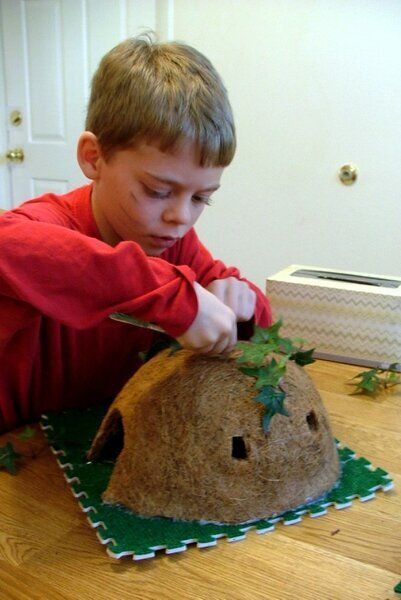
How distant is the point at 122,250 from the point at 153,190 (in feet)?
0.55

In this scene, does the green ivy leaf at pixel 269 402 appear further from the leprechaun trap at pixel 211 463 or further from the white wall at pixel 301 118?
the white wall at pixel 301 118

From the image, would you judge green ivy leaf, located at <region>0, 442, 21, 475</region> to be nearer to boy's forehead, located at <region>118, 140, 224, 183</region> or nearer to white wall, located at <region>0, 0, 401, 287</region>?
boy's forehead, located at <region>118, 140, 224, 183</region>

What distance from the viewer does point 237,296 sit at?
863 millimetres

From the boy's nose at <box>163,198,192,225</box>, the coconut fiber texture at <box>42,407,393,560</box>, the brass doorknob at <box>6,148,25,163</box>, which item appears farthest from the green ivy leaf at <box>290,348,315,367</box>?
the brass doorknob at <box>6,148,25,163</box>

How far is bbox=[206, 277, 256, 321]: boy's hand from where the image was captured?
85 centimetres

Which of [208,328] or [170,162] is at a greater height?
[170,162]

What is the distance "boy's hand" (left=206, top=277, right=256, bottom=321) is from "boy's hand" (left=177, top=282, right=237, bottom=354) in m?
0.15

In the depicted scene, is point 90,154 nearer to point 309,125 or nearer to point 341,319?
point 341,319

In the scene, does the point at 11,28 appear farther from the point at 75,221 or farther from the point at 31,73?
the point at 75,221

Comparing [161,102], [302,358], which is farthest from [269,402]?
[161,102]

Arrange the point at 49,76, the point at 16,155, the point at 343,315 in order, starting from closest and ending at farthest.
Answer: the point at 343,315
the point at 49,76
the point at 16,155

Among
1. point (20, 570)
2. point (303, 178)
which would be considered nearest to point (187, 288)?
point (20, 570)

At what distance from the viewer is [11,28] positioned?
3.06 metres

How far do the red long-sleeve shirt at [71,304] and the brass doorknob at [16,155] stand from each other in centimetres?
246
